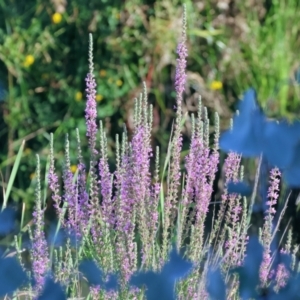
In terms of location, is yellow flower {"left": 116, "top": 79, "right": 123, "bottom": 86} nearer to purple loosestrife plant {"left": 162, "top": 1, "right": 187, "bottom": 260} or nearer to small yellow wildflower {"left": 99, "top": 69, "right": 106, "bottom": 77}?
small yellow wildflower {"left": 99, "top": 69, "right": 106, "bottom": 77}

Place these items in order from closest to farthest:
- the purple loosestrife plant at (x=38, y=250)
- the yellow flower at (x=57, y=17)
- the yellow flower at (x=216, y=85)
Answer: the purple loosestrife plant at (x=38, y=250), the yellow flower at (x=216, y=85), the yellow flower at (x=57, y=17)

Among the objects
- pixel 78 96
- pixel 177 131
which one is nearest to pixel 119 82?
pixel 78 96

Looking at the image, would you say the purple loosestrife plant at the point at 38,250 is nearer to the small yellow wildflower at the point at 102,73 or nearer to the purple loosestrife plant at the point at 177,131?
the purple loosestrife plant at the point at 177,131

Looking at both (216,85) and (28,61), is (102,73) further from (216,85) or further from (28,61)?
(216,85)

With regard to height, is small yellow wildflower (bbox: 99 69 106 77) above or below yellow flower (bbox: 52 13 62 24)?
below

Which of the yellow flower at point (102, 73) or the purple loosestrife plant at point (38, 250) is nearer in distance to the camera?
the purple loosestrife plant at point (38, 250)

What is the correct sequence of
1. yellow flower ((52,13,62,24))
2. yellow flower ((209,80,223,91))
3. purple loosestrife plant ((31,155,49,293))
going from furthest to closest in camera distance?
yellow flower ((52,13,62,24))
yellow flower ((209,80,223,91))
purple loosestrife plant ((31,155,49,293))

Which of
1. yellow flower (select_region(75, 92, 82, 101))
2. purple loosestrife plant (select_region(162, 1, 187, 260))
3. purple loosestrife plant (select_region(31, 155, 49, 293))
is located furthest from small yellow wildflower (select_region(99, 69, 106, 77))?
purple loosestrife plant (select_region(31, 155, 49, 293))

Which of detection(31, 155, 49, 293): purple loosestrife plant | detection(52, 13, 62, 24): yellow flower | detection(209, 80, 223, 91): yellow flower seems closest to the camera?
detection(31, 155, 49, 293): purple loosestrife plant

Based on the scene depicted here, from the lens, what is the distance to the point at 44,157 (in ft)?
13.8

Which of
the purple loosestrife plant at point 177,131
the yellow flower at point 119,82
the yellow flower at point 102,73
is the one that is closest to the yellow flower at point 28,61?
the yellow flower at point 102,73

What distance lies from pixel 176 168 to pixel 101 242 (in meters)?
0.24

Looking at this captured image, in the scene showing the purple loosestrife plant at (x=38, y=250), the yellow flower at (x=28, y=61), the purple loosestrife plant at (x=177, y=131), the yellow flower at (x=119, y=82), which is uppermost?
the purple loosestrife plant at (x=177, y=131)

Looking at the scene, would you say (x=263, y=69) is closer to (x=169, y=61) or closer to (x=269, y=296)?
(x=169, y=61)
